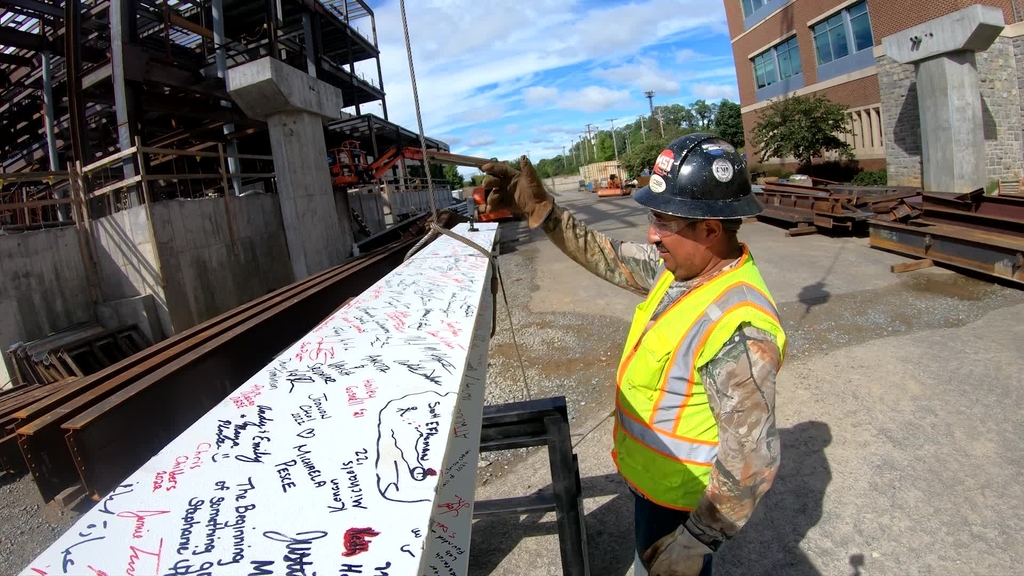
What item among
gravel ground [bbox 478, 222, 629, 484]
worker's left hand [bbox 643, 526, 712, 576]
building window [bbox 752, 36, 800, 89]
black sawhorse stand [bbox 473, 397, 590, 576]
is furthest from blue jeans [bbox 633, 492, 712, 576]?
building window [bbox 752, 36, 800, 89]

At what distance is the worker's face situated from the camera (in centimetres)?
178

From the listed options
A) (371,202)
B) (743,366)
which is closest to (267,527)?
(743,366)

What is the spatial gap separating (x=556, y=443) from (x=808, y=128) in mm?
22656

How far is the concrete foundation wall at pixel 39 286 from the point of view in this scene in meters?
6.46

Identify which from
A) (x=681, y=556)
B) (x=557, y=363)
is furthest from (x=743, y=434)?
(x=557, y=363)

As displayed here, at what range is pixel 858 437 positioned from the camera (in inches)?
151

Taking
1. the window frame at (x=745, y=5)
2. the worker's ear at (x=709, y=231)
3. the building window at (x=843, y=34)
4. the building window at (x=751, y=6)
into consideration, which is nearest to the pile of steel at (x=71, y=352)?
the worker's ear at (x=709, y=231)

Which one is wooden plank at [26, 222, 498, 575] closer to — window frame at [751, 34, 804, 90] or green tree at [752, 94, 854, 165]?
green tree at [752, 94, 854, 165]

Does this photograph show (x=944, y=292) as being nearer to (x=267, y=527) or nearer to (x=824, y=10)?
(x=267, y=527)

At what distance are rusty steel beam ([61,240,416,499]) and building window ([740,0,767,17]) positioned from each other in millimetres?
30999

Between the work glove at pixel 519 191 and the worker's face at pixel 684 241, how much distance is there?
0.88 metres

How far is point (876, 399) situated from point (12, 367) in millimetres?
8896

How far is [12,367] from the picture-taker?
20.9 ft

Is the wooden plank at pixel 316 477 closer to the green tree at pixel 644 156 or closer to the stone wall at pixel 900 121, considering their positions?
the stone wall at pixel 900 121
